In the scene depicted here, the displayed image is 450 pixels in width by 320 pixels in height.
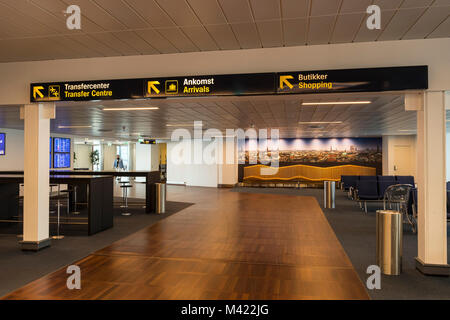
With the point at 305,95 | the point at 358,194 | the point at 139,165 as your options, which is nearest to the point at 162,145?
the point at 139,165

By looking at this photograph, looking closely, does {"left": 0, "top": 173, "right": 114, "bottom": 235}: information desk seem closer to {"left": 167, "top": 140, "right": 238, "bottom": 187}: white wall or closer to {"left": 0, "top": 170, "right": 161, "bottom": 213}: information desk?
{"left": 0, "top": 170, "right": 161, "bottom": 213}: information desk

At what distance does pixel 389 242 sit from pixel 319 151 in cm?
1473

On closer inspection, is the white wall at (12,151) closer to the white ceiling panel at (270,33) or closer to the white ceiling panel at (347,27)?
the white ceiling panel at (270,33)

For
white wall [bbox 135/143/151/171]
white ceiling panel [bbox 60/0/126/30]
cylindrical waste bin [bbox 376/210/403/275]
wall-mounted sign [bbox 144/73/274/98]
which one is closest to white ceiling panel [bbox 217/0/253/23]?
wall-mounted sign [bbox 144/73/274/98]

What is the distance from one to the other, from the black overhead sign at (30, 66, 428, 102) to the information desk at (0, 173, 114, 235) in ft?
6.52

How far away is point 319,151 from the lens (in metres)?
18.5

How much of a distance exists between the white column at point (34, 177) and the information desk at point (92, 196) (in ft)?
3.36

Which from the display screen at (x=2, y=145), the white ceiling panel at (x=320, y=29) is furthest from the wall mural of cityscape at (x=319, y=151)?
the white ceiling panel at (x=320, y=29)

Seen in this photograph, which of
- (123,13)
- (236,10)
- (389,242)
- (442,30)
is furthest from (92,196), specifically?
(442,30)

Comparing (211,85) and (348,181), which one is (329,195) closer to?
(348,181)

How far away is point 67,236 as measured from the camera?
6.28 m

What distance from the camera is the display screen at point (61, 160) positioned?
15.3m

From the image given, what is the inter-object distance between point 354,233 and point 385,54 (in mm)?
3756
